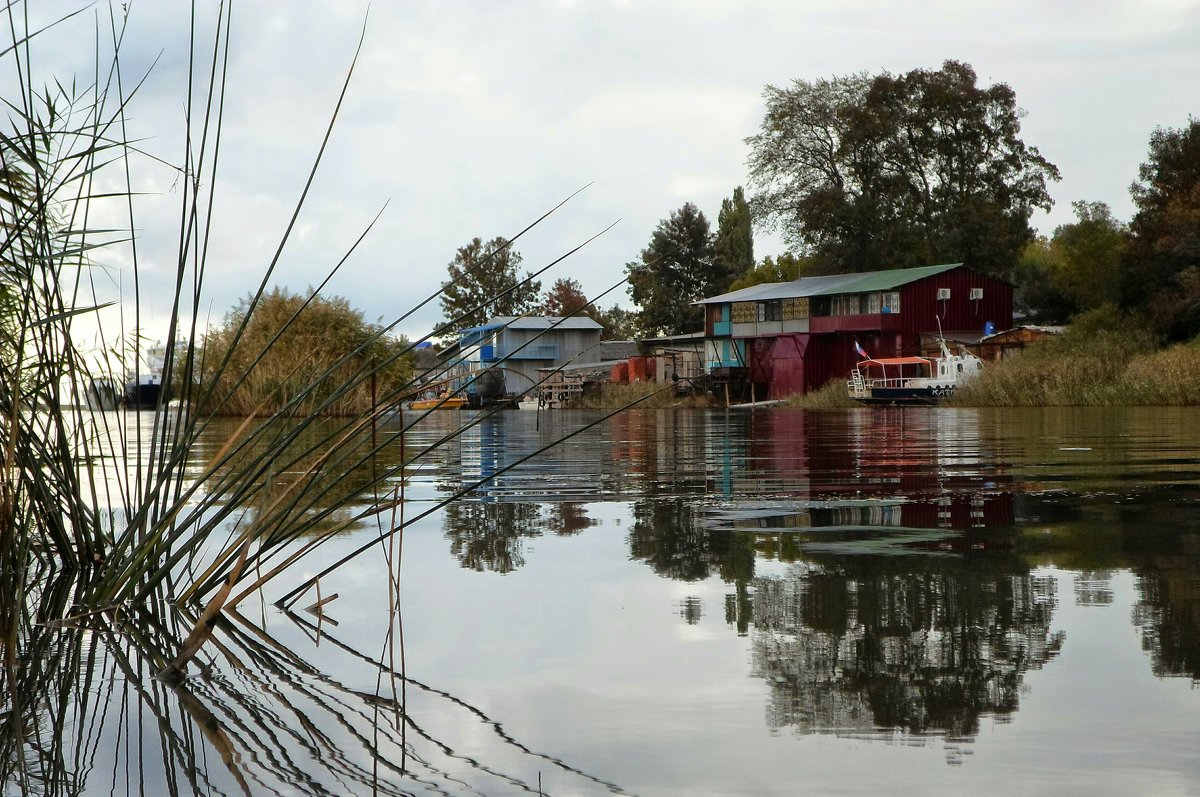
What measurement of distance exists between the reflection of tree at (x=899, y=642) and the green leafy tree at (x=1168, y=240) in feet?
110

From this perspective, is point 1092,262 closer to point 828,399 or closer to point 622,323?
point 828,399

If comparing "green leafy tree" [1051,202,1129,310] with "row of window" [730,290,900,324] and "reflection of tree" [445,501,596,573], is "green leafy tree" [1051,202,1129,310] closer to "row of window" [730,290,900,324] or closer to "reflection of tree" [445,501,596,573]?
"row of window" [730,290,900,324]

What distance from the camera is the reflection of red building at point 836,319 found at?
44.5 meters

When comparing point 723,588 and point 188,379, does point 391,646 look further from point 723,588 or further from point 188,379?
point 723,588

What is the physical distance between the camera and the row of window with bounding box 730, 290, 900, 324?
44938mm

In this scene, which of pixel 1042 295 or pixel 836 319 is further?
pixel 1042 295

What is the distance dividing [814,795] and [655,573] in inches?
79.7

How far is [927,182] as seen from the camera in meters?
51.0

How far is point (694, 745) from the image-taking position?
1893 millimetres

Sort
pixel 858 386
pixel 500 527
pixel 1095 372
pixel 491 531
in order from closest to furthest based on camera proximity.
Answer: pixel 491 531
pixel 500 527
pixel 1095 372
pixel 858 386

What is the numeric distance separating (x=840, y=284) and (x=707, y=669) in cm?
4599

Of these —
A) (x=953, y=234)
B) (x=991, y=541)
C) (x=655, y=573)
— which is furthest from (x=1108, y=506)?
(x=953, y=234)

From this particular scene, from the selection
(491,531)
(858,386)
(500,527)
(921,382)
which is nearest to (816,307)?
(858,386)

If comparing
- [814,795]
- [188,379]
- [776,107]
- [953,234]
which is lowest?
[814,795]
